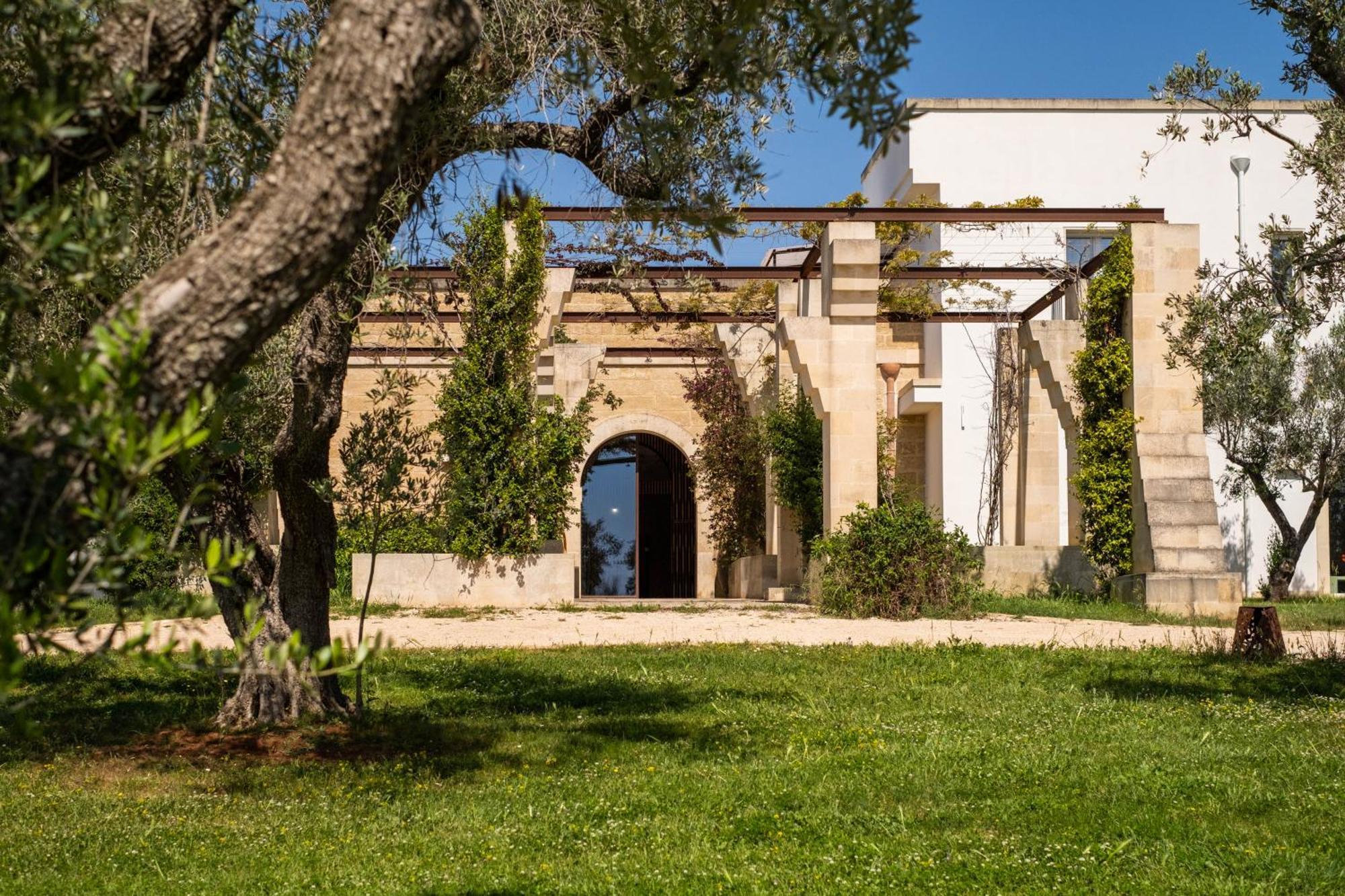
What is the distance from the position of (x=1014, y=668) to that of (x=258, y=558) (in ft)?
18.2

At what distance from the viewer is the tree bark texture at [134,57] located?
2727mm

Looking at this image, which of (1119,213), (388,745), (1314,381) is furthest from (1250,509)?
(388,745)

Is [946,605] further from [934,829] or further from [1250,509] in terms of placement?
[1250,509]

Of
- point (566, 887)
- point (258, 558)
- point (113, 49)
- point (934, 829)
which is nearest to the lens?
point (113, 49)

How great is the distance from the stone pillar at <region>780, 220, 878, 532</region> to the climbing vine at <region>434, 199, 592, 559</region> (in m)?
3.31

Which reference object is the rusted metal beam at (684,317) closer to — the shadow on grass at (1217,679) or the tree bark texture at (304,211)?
the shadow on grass at (1217,679)

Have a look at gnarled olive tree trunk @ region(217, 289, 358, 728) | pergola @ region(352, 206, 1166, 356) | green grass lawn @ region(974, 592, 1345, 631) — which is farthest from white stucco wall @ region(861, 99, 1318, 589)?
gnarled olive tree trunk @ region(217, 289, 358, 728)

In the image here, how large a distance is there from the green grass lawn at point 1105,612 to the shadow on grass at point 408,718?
6995mm

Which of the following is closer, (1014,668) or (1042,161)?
(1014,668)

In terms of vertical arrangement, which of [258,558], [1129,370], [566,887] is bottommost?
[566,887]

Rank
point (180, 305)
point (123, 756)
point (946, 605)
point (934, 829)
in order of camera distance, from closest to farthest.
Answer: point (180, 305) → point (934, 829) → point (123, 756) → point (946, 605)

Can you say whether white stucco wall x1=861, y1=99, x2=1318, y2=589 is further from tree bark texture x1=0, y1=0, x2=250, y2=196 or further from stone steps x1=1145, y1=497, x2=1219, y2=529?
tree bark texture x1=0, y1=0, x2=250, y2=196

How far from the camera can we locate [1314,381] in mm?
Answer: 21078

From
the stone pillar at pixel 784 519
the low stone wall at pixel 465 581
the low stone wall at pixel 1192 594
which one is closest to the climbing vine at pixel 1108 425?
the low stone wall at pixel 1192 594
